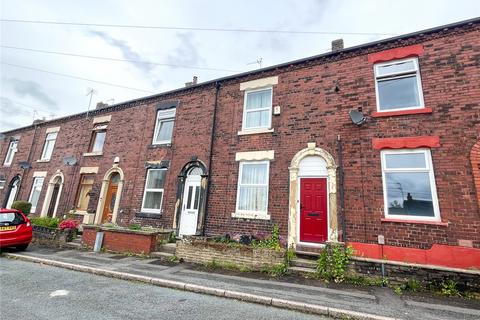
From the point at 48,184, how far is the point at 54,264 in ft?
30.6

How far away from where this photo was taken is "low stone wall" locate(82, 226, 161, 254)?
27.1ft

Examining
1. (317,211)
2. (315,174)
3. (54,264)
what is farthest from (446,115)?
(54,264)

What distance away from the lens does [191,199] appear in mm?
9883

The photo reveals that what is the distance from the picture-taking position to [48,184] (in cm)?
1418

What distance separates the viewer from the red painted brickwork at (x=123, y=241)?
8.27 m

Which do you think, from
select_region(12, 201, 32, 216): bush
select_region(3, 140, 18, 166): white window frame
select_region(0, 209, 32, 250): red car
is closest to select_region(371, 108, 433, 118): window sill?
select_region(0, 209, 32, 250): red car

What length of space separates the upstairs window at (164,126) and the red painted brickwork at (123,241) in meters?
4.54

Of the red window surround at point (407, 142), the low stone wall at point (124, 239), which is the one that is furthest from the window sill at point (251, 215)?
the red window surround at point (407, 142)

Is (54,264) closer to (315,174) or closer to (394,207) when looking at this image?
(315,174)

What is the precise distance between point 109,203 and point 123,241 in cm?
416

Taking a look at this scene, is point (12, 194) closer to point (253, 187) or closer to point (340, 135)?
point (253, 187)

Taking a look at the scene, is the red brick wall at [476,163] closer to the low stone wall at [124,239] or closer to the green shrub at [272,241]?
the green shrub at [272,241]

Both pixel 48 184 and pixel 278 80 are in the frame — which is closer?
pixel 278 80

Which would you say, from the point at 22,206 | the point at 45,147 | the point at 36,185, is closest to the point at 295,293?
the point at 22,206
